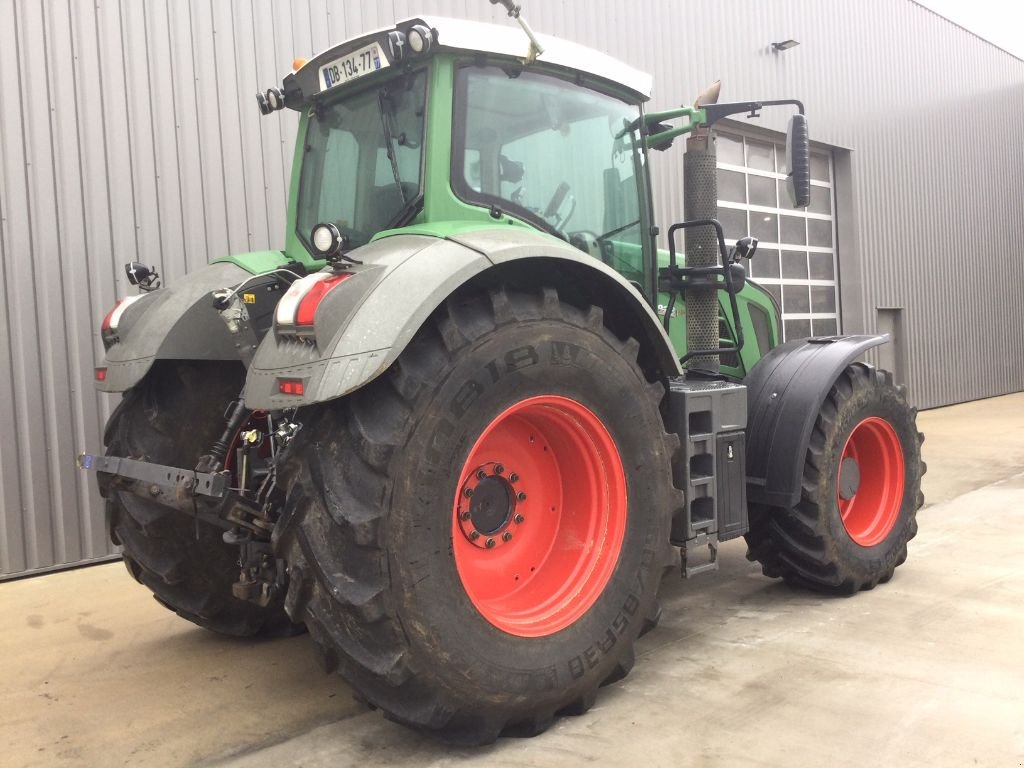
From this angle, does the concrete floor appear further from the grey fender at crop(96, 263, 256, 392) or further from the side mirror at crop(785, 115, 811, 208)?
the side mirror at crop(785, 115, 811, 208)

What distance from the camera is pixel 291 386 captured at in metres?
2.52

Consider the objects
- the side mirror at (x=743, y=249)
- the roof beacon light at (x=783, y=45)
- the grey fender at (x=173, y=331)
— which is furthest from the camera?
the roof beacon light at (x=783, y=45)

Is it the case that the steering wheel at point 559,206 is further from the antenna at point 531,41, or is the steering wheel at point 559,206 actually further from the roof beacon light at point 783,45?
the roof beacon light at point 783,45

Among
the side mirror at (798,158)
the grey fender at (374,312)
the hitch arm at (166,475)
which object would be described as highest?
the side mirror at (798,158)

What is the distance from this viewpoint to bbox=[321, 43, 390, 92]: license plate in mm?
3281

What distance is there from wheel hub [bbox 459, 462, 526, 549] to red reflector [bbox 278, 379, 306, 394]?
0.72 m

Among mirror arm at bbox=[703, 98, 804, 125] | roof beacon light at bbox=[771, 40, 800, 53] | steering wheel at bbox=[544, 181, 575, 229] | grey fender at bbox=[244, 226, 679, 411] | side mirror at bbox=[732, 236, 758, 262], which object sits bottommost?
grey fender at bbox=[244, 226, 679, 411]

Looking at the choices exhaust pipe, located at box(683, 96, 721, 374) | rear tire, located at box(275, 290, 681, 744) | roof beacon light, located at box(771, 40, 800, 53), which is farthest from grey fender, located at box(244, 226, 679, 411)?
roof beacon light, located at box(771, 40, 800, 53)

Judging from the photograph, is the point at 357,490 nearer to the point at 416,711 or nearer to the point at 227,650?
the point at 416,711

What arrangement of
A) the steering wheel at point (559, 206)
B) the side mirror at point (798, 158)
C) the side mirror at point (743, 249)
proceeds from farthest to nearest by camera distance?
1. the side mirror at point (743, 249)
2. the side mirror at point (798, 158)
3. the steering wheel at point (559, 206)

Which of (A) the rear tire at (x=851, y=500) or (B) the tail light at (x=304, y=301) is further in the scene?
(A) the rear tire at (x=851, y=500)

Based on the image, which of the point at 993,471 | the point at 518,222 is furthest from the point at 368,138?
the point at 993,471

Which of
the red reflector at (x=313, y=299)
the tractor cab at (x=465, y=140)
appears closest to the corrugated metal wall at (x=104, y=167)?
the tractor cab at (x=465, y=140)

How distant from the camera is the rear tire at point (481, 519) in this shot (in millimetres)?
2529
